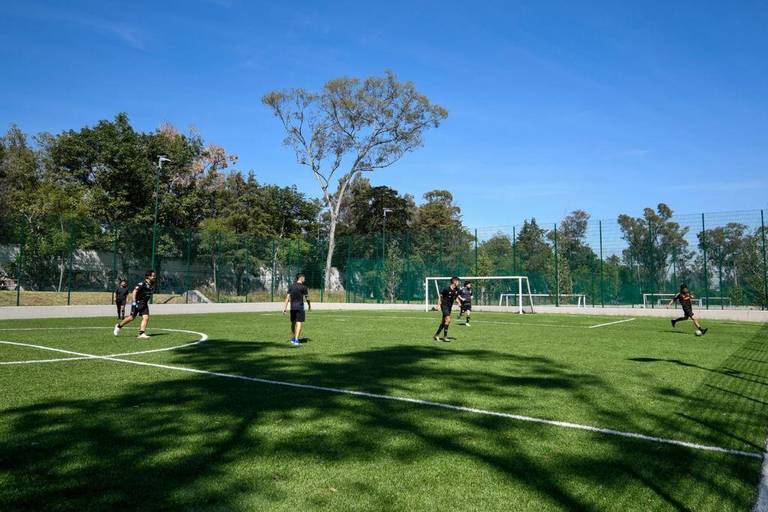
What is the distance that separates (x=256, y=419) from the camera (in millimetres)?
6137

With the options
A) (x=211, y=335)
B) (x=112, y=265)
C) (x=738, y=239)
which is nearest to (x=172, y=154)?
(x=112, y=265)

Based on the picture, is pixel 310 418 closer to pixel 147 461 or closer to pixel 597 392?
pixel 147 461

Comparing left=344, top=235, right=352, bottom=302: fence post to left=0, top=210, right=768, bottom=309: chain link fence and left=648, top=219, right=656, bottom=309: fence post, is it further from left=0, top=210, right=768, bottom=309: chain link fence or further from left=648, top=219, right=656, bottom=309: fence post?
left=648, top=219, right=656, bottom=309: fence post

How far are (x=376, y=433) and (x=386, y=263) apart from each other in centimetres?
3242

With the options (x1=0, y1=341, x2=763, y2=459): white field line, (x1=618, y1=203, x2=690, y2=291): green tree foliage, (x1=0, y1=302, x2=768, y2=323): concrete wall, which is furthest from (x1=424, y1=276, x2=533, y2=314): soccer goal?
(x1=0, y1=341, x2=763, y2=459): white field line

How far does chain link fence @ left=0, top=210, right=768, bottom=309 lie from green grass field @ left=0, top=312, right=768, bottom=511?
15.9 meters

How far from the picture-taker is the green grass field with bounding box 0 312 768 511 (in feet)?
13.2

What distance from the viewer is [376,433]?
564cm

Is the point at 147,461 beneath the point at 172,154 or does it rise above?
beneath

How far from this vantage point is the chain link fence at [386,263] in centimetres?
2519

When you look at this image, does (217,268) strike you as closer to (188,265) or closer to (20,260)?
(188,265)

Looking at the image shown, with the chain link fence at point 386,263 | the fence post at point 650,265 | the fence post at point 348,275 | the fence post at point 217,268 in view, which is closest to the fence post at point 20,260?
the chain link fence at point 386,263

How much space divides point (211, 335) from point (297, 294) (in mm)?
4347

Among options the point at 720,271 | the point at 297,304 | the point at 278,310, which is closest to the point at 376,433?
the point at 297,304
